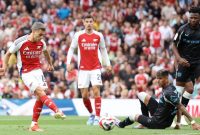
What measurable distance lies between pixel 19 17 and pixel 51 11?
1448mm

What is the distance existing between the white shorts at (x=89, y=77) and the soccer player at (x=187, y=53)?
2.11 metres

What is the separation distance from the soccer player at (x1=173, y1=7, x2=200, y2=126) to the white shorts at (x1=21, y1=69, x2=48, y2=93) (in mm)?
3033

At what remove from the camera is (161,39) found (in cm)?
2791

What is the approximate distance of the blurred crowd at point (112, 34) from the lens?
2670cm

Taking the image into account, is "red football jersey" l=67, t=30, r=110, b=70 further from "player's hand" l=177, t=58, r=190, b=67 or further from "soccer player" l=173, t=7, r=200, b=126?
"player's hand" l=177, t=58, r=190, b=67

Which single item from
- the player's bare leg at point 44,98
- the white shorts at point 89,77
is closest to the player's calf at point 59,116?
the player's bare leg at point 44,98

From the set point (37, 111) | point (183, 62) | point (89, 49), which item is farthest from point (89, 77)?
point (37, 111)

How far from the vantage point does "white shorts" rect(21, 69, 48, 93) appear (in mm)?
14977

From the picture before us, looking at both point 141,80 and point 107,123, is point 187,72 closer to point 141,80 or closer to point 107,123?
point 107,123

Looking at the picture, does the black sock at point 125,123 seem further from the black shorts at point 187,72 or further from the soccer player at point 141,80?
the soccer player at point 141,80

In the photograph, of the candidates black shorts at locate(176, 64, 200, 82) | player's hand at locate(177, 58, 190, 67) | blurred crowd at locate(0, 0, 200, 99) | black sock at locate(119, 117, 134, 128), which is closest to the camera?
black sock at locate(119, 117, 134, 128)

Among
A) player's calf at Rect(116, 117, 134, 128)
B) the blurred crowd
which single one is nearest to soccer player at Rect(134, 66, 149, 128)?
the blurred crowd

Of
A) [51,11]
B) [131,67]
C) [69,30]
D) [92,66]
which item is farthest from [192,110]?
[51,11]

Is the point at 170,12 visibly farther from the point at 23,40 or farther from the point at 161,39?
the point at 23,40
